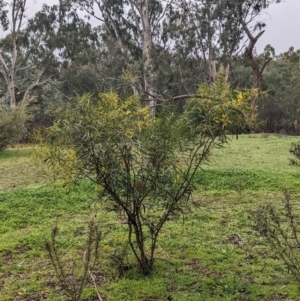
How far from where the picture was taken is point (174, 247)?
488cm

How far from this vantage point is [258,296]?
357 cm

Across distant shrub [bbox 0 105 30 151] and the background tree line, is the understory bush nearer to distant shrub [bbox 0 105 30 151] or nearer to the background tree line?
distant shrub [bbox 0 105 30 151]

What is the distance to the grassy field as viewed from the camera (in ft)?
12.4

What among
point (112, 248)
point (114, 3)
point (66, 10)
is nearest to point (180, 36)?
point (114, 3)

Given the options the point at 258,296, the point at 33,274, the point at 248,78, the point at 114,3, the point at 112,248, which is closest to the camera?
the point at 258,296

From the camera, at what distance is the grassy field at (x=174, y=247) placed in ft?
12.4

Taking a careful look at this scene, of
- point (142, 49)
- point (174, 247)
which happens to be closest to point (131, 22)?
point (142, 49)

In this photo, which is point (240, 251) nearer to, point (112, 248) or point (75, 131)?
point (112, 248)

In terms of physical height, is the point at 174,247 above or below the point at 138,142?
below

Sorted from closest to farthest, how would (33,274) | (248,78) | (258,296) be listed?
(258,296), (33,274), (248,78)

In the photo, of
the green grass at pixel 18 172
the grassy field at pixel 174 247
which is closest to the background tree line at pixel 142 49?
the green grass at pixel 18 172

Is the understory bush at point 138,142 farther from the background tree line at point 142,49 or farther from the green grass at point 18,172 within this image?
the background tree line at point 142,49

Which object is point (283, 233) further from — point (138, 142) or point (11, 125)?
point (11, 125)

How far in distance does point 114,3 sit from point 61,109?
2157 centimetres
